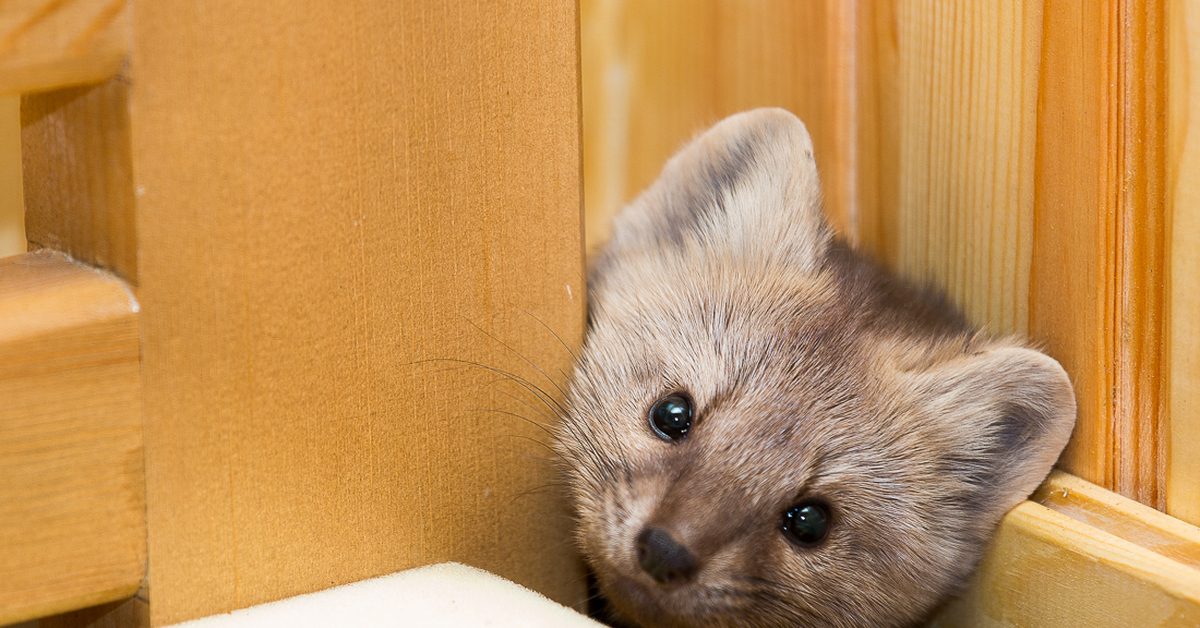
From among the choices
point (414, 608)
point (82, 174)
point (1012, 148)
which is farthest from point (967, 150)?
point (82, 174)

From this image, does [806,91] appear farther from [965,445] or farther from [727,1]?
[965,445]

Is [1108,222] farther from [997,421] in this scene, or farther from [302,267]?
[302,267]

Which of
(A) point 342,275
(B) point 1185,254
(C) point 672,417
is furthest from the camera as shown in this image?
(C) point 672,417

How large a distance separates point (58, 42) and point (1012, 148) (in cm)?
164

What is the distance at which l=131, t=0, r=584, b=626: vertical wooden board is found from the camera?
1.43m

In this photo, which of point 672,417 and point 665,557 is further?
point 672,417

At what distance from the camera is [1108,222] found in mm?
1830

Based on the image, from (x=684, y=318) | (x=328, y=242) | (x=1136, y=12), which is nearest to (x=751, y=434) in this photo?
(x=684, y=318)

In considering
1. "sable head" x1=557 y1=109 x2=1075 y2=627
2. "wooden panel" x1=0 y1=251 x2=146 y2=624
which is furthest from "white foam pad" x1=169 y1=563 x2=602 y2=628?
"sable head" x1=557 y1=109 x2=1075 y2=627

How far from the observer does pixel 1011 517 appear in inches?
79.4

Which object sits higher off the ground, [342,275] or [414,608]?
[342,275]

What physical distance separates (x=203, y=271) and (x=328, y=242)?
18 centimetres

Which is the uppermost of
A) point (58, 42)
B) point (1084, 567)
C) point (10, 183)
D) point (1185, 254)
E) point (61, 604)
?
point (58, 42)

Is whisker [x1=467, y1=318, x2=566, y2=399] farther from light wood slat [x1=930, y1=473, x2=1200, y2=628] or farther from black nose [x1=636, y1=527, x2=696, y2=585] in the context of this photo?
light wood slat [x1=930, y1=473, x2=1200, y2=628]
